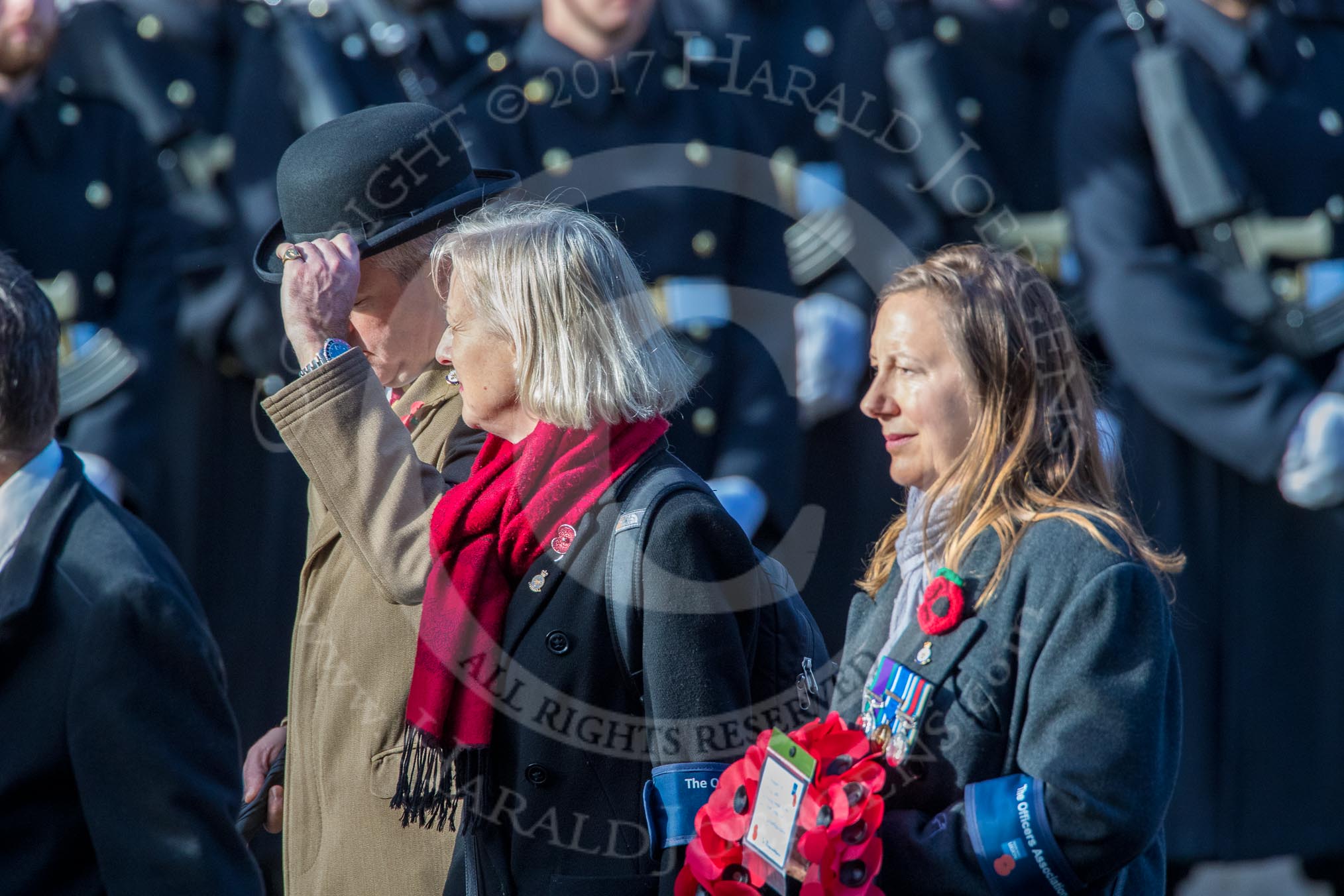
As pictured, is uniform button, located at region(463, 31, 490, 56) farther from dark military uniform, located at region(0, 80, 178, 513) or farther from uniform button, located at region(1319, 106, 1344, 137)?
uniform button, located at region(1319, 106, 1344, 137)

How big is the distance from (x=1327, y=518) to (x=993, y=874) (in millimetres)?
2403

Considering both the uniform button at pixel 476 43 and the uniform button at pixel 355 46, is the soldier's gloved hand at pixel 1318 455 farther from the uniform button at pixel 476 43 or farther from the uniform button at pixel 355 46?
the uniform button at pixel 355 46

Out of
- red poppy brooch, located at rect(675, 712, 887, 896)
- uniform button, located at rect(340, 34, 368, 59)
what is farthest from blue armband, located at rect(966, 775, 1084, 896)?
uniform button, located at rect(340, 34, 368, 59)

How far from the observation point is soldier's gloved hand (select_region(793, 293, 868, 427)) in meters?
3.49

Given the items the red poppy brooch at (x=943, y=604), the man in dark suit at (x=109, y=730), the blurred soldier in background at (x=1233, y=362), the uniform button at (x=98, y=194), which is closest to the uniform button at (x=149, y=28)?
the uniform button at (x=98, y=194)

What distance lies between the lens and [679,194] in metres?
3.44

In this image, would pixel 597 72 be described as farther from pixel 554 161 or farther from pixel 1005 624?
pixel 1005 624

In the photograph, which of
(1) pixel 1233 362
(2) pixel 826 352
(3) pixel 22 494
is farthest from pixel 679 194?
(3) pixel 22 494

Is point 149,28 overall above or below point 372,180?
above

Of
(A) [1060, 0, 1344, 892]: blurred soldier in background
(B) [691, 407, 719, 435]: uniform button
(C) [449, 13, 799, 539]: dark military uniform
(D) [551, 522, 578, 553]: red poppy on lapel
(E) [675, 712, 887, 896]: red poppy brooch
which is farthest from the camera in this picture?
(A) [1060, 0, 1344, 892]: blurred soldier in background

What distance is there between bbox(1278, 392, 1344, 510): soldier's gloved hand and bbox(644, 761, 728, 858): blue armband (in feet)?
8.00

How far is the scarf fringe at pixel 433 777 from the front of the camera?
1701mm

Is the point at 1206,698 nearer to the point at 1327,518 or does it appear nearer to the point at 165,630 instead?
the point at 1327,518

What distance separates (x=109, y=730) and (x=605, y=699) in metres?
0.55
